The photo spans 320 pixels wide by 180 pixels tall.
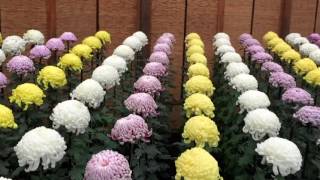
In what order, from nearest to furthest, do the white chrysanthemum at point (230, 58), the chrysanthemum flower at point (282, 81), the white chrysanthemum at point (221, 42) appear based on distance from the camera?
the chrysanthemum flower at point (282, 81), the white chrysanthemum at point (230, 58), the white chrysanthemum at point (221, 42)

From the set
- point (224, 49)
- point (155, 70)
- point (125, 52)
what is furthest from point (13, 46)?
point (224, 49)

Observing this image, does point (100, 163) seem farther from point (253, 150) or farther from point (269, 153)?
point (253, 150)

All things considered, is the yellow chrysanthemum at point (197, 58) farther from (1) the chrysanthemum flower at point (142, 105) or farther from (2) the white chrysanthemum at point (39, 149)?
(2) the white chrysanthemum at point (39, 149)

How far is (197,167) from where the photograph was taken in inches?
84.8

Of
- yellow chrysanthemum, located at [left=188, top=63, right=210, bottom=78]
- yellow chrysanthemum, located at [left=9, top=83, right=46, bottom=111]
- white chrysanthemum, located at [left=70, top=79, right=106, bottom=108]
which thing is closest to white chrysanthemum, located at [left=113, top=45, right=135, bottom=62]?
yellow chrysanthemum, located at [left=188, top=63, right=210, bottom=78]

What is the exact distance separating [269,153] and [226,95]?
187 centimetres

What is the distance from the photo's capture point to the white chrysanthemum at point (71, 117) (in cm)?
257

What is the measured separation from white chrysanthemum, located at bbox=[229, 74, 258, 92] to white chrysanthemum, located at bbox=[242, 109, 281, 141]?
72 centimetres

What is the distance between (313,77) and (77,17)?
287cm

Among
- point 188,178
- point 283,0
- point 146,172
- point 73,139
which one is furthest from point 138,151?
point 283,0

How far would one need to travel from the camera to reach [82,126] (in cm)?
261

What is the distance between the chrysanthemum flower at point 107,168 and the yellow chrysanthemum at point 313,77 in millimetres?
2209

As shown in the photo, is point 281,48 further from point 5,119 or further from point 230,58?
point 5,119

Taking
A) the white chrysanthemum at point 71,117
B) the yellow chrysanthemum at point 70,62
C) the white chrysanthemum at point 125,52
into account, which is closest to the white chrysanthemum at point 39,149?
the white chrysanthemum at point 71,117
